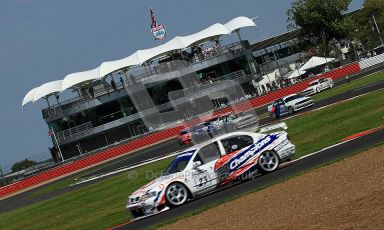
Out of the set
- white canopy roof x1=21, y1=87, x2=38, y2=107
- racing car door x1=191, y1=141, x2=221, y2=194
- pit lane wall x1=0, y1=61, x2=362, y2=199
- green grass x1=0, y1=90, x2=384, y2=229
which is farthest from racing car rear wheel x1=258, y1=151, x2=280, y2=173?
white canopy roof x1=21, y1=87, x2=38, y2=107

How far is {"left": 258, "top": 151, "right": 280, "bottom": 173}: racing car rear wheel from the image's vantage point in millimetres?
18016

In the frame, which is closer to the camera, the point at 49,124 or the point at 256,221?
the point at 256,221

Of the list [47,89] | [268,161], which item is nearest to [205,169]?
[268,161]

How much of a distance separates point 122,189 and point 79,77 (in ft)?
188

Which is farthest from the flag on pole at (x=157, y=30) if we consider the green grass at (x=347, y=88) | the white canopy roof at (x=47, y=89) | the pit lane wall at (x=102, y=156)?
the green grass at (x=347, y=88)

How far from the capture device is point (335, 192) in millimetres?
12039

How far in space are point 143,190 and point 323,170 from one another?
16.3 feet

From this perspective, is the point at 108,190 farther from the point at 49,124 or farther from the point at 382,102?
the point at 49,124

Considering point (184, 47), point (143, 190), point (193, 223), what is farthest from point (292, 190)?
point (184, 47)

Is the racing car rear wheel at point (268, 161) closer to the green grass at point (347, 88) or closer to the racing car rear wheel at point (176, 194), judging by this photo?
the racing car rear wheel at point (176, 194)

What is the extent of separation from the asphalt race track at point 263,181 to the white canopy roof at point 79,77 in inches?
2561

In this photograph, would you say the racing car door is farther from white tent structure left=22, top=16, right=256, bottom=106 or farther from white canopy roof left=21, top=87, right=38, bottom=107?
white canopy roof left=21, top=87, right=38, bottom=107

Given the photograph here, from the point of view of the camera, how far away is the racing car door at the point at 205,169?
57.4 feet

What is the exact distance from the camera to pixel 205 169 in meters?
17.6
